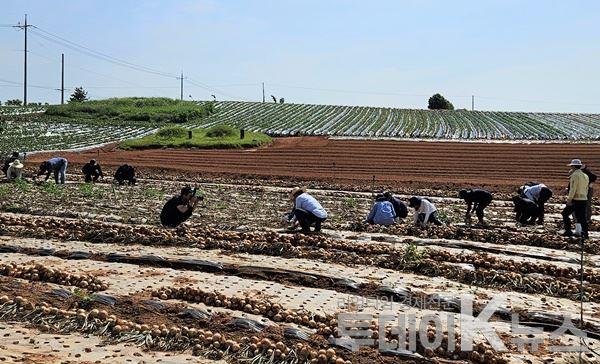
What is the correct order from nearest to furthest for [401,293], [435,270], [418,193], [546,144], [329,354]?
[329,354] → [401,293] → [435,270] → [418,193] → [546,144]

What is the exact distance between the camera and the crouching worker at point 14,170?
19828 millimetres

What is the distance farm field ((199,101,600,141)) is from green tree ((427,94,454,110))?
459 inches

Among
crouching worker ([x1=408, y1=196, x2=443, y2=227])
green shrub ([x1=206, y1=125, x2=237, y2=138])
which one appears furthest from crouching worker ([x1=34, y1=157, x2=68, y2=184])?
green shrub ([x1=206, y1=125, x2=237, y2=138])

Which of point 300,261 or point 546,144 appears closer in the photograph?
point 300,261

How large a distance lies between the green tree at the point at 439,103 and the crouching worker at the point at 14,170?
5308cm

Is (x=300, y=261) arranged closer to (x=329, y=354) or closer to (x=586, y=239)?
(x=329, y=354)

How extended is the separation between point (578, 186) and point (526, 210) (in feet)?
6.99

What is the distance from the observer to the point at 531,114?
53.9 m

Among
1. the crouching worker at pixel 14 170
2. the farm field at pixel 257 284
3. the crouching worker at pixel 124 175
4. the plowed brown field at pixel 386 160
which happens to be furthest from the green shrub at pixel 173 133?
the farm field at pixel 257 284

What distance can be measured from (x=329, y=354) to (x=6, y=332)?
3.06 metres

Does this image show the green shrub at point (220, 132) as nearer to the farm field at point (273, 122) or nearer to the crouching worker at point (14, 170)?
the farm field at point (273, 122)

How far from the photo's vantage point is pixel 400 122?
4803cm

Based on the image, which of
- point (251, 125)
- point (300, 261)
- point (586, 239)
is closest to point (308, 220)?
point (300, 261)

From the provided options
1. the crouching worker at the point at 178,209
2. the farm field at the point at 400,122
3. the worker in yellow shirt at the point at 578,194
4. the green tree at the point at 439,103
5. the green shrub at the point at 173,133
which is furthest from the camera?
the green tree at the point at 439,103
